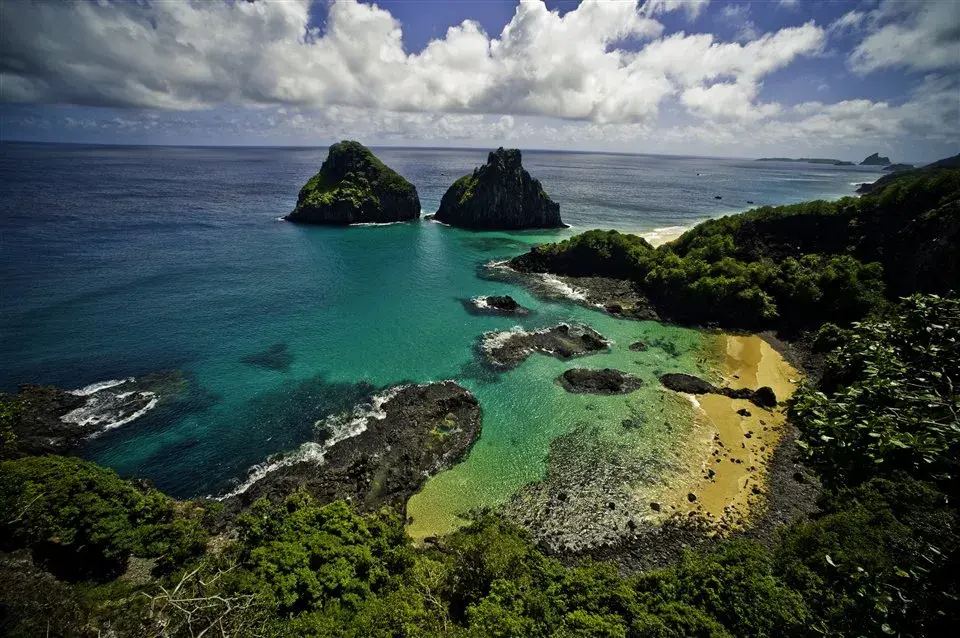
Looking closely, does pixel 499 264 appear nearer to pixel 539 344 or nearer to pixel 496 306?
pixel 496 306

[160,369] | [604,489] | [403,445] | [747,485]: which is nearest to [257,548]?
[403,445]

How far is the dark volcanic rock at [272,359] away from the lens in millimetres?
50656

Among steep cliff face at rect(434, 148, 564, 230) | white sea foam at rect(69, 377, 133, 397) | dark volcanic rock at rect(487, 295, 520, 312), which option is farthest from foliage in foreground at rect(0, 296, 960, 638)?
steep cliff face at rect(434, 148, 564, 230)

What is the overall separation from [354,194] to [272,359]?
92875 mm

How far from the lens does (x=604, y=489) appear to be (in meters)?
34.6

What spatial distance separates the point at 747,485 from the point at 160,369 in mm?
62783

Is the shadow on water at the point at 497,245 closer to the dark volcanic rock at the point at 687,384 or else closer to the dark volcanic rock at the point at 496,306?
the dark volcanic rock at the point at 496,306

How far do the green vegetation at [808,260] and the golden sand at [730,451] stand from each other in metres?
14.3

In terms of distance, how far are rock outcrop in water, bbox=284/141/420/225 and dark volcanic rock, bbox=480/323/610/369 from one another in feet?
295

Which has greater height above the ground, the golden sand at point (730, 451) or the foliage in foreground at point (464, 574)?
the foliage in foreground at point (464, 574)

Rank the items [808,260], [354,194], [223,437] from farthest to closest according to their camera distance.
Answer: [354,194] → [808,260] → [223,437]

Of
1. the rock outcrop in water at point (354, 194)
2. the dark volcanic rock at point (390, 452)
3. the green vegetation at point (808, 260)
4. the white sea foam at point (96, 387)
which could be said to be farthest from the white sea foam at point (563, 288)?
the rock outcrop in water at point (354, 194)

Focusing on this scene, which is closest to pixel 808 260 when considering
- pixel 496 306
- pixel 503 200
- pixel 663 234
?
pixel 496 306

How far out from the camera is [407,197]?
137375 mm
